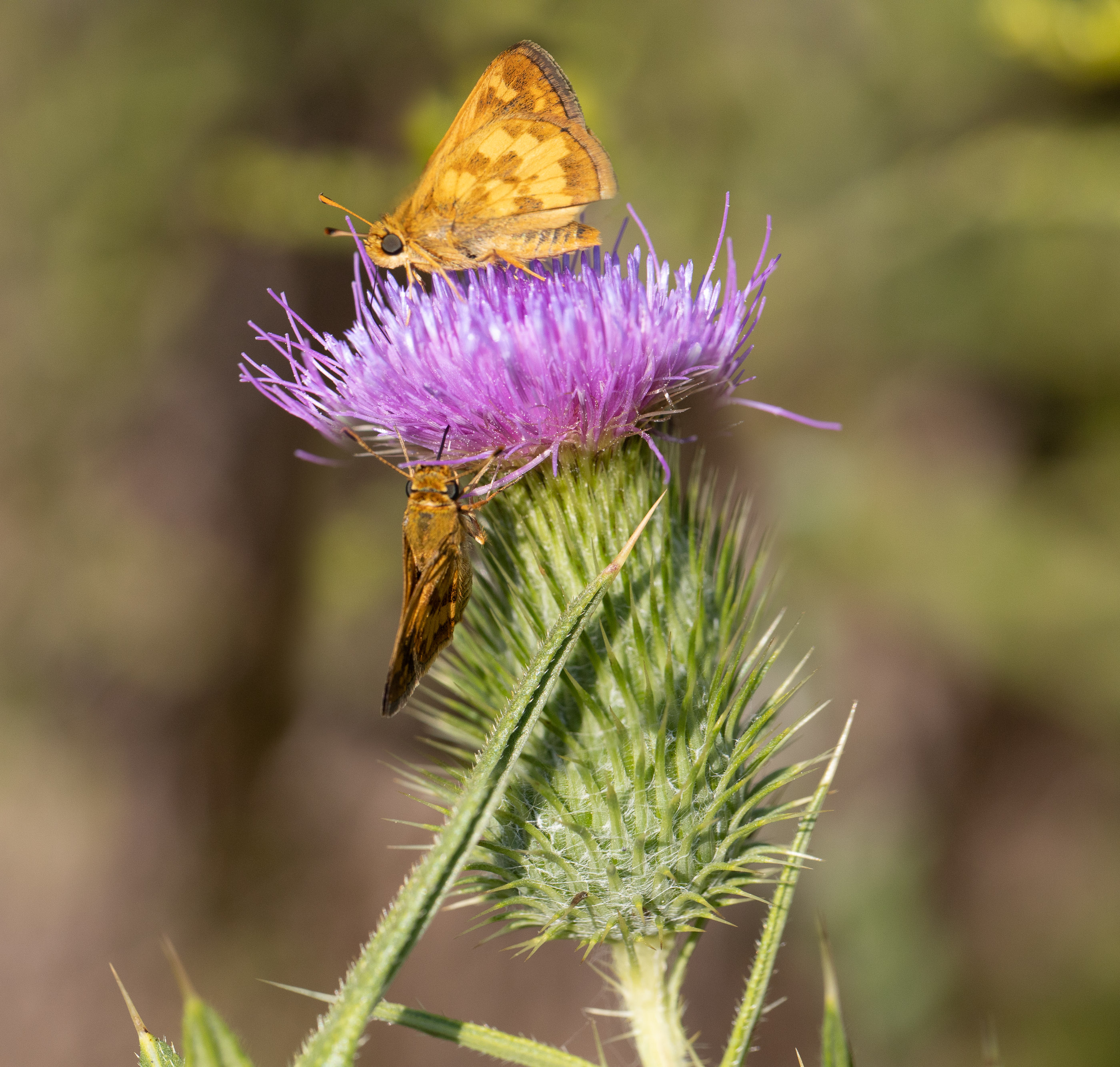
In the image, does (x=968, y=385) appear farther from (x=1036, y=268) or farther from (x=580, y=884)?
(x=580, y=884)

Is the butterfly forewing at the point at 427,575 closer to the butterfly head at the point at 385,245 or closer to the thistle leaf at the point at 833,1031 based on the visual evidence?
the butterfly head at the point at 385,245

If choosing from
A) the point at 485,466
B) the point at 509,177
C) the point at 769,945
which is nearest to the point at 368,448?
the point at 485,466

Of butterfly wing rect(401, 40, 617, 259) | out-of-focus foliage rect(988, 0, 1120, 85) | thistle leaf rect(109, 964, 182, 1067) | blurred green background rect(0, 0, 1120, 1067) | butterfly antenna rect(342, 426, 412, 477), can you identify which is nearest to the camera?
thistle leaf rect(109, 964, 182, 1067)

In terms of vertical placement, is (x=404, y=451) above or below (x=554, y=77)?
below

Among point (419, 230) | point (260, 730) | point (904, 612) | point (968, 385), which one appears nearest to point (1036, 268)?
point (968, 385)

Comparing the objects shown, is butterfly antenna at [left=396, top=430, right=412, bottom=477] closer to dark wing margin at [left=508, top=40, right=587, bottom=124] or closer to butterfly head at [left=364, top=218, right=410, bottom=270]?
butterfly head at [left=364, top=218, right=410, bottom=270]

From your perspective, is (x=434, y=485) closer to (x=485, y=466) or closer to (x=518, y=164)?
(x=485, y=466)


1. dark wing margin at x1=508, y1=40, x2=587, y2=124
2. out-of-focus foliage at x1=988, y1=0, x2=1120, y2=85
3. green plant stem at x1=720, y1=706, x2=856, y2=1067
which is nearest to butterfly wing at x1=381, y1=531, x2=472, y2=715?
green plant stem at x1=720, y1=706, x2=856, y2=1067
